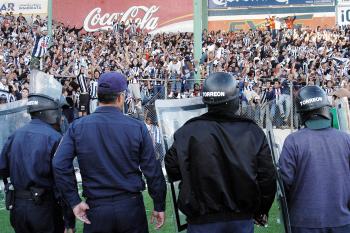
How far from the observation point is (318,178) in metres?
4.51

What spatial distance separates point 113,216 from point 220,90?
1.18m

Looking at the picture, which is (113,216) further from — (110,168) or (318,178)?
(318,178)

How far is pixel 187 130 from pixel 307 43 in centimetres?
2498

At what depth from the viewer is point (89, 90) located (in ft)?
59.3

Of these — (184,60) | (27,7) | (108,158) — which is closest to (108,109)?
(108,158)

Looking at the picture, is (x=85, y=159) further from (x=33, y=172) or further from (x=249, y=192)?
(x=249, y=192)

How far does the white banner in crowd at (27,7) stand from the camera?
40.3 meters

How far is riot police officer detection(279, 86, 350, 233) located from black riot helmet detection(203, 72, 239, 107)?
64cm

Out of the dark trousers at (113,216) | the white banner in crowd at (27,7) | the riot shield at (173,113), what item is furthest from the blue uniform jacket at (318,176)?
the white banner in crowd at (27,7)

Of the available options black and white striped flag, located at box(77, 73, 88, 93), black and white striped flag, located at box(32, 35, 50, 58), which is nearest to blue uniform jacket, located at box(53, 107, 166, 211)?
black and white striped flag, located at box(77, 73, 88, 93)

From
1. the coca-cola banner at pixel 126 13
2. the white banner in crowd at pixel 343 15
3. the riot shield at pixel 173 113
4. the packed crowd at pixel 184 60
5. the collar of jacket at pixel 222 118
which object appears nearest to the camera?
the collar of jacket at pixel 222 118

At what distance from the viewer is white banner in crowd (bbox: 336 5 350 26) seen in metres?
35.2

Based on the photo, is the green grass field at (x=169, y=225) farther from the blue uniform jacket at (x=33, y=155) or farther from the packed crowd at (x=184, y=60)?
the packed crowd at (x=184, y=60)

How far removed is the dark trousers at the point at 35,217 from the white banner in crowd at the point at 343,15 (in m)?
32.0
